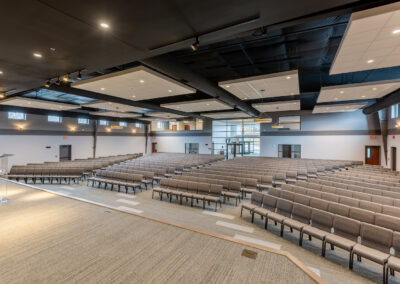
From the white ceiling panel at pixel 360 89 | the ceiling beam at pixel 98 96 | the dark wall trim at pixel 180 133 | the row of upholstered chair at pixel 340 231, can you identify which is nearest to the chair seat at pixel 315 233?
the row of upholstered chair at pixel 340 231

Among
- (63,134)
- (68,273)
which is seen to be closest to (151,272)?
(68,273)

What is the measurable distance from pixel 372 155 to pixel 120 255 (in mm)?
21016

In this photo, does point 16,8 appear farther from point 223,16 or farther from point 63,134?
point 63,134

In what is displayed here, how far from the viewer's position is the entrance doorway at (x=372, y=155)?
1628 cm

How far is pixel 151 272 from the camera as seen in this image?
250 centimetres

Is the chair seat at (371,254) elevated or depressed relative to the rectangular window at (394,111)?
depressed

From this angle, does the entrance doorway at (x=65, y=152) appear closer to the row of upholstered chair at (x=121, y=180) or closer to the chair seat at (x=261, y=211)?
the row of upholstered chair at (x=121, y=180)

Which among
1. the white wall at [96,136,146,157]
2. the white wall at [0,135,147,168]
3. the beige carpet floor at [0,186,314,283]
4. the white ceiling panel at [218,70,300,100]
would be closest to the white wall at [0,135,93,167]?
the white wall at [0,135,147,168]

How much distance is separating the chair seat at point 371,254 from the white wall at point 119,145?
21.2m

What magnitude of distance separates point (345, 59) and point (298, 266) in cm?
545

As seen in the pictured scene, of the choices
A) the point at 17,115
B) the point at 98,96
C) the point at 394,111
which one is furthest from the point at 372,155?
the point at 17,115

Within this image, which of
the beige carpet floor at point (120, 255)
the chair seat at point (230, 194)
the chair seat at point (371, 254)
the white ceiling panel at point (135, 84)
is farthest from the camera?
the chair seat at point (230, 194)

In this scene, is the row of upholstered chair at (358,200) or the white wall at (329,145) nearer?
the row of upholstered chair at (358,200)

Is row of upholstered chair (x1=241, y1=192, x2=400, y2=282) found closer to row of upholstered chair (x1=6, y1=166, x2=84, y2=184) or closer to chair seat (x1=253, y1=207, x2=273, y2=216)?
chair seat (x1=253, y1=207, x2=273, y2=216)
